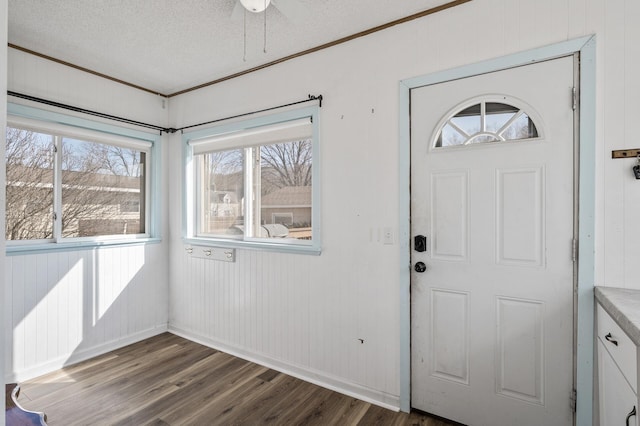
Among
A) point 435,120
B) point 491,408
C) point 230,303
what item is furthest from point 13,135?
point 491,408

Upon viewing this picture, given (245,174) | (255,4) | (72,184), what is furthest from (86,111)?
(255,4)

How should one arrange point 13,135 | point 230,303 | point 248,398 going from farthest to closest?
point 230,303
point 13,135
point 248,398

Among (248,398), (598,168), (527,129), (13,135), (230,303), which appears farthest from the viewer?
(230,303)

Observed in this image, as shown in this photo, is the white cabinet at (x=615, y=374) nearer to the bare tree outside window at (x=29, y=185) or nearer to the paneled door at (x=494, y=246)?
the paneled door at (x=494, y=246)

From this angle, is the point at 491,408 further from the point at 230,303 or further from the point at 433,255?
the point at 230,303

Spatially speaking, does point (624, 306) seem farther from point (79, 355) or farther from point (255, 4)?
point (79, 355)

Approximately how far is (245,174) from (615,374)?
282 cm

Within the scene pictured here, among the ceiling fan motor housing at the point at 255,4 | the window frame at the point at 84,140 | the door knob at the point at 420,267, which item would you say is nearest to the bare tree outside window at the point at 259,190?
the window frame at the point at 84,140

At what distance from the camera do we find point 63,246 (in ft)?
9.16

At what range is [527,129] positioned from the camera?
184 cm

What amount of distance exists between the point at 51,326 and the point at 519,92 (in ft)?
12.5

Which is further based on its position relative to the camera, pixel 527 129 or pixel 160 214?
pixel 160 214

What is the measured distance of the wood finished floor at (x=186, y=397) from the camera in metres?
2.12

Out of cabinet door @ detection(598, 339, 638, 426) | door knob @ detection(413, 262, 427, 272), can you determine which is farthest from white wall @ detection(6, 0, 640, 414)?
cabinet door @ detection(598, 339, 638, 426)
